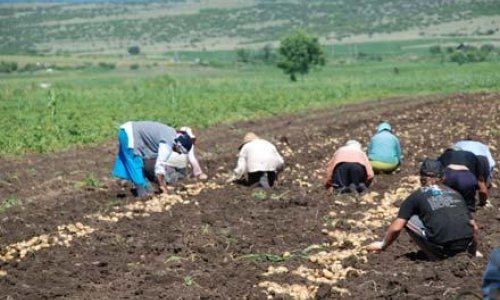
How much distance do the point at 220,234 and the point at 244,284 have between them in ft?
7.20

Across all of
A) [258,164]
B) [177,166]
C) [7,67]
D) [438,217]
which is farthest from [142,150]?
[7,67]

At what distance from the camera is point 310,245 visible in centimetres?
1021

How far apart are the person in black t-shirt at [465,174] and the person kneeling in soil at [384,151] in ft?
9.97

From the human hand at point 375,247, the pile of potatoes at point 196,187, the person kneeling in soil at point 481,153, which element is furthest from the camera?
the pile of potatoes at point 196,187

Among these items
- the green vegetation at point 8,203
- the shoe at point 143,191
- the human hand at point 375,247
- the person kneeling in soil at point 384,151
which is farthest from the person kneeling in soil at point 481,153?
the green vegetation at point 8,203

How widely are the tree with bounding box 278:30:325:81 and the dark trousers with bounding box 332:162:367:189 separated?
66.3 meters

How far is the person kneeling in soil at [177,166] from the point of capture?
13.8m

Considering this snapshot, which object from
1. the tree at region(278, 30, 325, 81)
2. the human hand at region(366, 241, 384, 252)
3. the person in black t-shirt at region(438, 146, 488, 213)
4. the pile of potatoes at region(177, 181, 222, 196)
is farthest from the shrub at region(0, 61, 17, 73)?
the human hand at region(366, 241, 384, 252)

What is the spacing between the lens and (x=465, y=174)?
424 inches

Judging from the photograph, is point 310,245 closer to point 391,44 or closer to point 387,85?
point 387,85

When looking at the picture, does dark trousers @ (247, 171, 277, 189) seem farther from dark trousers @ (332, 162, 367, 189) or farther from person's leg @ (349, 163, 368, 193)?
person's leg @ (349, 163, 368, 193)

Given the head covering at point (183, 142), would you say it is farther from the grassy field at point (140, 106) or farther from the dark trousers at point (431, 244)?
the grassy field at point (140, 106)

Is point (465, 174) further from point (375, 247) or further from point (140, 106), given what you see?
point (140, 106)

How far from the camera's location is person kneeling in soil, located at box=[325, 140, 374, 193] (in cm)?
→ 1328
